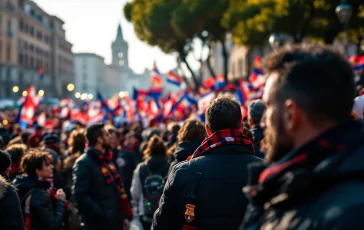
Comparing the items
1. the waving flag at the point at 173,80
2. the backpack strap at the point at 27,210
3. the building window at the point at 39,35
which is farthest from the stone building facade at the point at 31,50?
the backpack strap at the point at 27,210

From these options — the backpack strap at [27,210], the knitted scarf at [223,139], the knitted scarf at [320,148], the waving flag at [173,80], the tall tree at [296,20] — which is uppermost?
the tall tree at [296,20]

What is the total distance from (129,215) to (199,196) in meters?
2.77

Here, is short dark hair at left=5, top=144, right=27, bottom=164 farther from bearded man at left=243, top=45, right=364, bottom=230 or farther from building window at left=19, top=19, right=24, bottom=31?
building window at left=19, top=19, right=24, bottom=31

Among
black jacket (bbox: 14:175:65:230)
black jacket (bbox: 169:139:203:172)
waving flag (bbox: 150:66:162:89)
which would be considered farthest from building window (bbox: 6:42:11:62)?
black jacket (bbox: 169:139:203:172)

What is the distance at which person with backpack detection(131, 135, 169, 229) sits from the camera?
5.55 meters

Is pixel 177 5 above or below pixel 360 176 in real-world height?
above

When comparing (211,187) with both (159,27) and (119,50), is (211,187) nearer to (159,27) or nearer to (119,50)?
(159,27)

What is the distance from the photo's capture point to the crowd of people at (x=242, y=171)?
135 cm

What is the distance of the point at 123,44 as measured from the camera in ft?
529

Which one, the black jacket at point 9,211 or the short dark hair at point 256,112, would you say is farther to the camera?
the short dark hair at point 256,112

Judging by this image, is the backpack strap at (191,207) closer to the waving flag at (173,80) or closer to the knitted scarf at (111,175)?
the knitted scarf at (111,175)

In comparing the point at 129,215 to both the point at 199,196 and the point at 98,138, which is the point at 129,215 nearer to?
the point at 98,138

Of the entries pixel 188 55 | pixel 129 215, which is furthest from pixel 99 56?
pixel 129 215

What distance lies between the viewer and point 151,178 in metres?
5.64
